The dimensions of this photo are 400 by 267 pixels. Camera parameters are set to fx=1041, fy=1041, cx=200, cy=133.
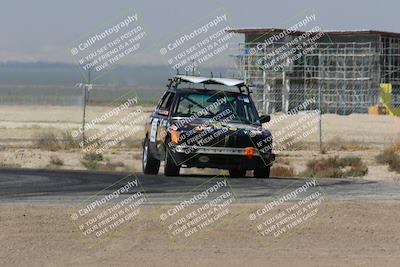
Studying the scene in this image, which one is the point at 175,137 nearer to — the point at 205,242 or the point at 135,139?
the point at 205,242

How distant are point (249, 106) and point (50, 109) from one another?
59.3 m

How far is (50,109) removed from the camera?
7931cm

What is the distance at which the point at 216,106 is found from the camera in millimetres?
20984

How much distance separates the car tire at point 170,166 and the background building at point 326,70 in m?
56.9

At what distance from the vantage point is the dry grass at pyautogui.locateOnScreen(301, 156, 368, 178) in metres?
25.6

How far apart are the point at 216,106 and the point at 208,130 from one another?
1.17m

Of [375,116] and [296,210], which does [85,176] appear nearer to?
[296,210]

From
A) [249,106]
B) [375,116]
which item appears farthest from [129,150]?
[375,116]

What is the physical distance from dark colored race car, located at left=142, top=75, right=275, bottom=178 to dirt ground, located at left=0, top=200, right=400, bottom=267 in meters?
5.60

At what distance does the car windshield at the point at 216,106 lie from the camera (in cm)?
2073
